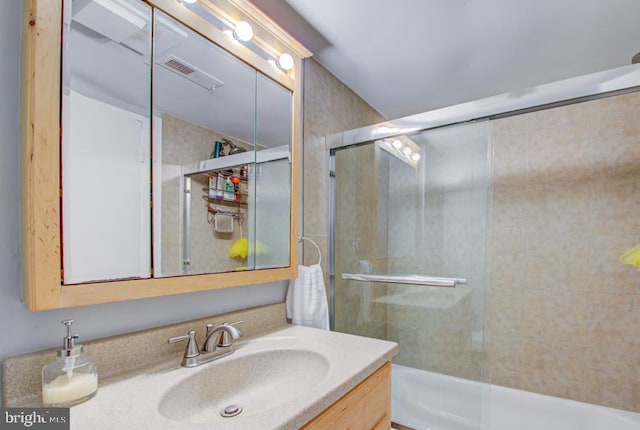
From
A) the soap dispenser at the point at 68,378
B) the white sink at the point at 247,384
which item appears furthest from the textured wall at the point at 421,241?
the soap dispenser at the point at 68,378

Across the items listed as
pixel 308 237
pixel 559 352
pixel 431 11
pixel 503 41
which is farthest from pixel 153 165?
pixel 559 352

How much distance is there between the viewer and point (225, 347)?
1081 mm

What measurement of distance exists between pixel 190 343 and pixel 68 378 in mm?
328

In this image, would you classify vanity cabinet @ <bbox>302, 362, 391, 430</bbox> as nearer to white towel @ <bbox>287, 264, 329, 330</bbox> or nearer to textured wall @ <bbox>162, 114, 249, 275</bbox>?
white towel @ <bbox>287, 264, 329, 330</bbox>

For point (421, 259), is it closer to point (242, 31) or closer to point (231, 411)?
point (231, 411)

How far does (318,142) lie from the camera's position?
1.85m

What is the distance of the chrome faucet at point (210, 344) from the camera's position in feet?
3.22

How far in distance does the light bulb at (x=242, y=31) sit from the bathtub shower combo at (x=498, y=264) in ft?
2.68

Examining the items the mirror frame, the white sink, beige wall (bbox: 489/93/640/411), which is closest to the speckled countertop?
the white sink

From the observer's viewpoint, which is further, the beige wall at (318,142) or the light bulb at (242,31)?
the beige wall at (318,142)

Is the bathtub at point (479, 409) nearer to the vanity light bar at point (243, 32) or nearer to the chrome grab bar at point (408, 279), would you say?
the chrome grab bar at point (408, 279)

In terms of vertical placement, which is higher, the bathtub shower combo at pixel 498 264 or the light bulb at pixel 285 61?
the light bulb at pixel 285 61

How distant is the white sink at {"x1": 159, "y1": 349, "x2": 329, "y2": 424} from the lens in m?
0.88

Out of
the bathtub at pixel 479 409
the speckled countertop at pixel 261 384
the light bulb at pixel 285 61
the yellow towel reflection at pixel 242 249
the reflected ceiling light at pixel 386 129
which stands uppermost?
the light bulb at pixel 285 61
